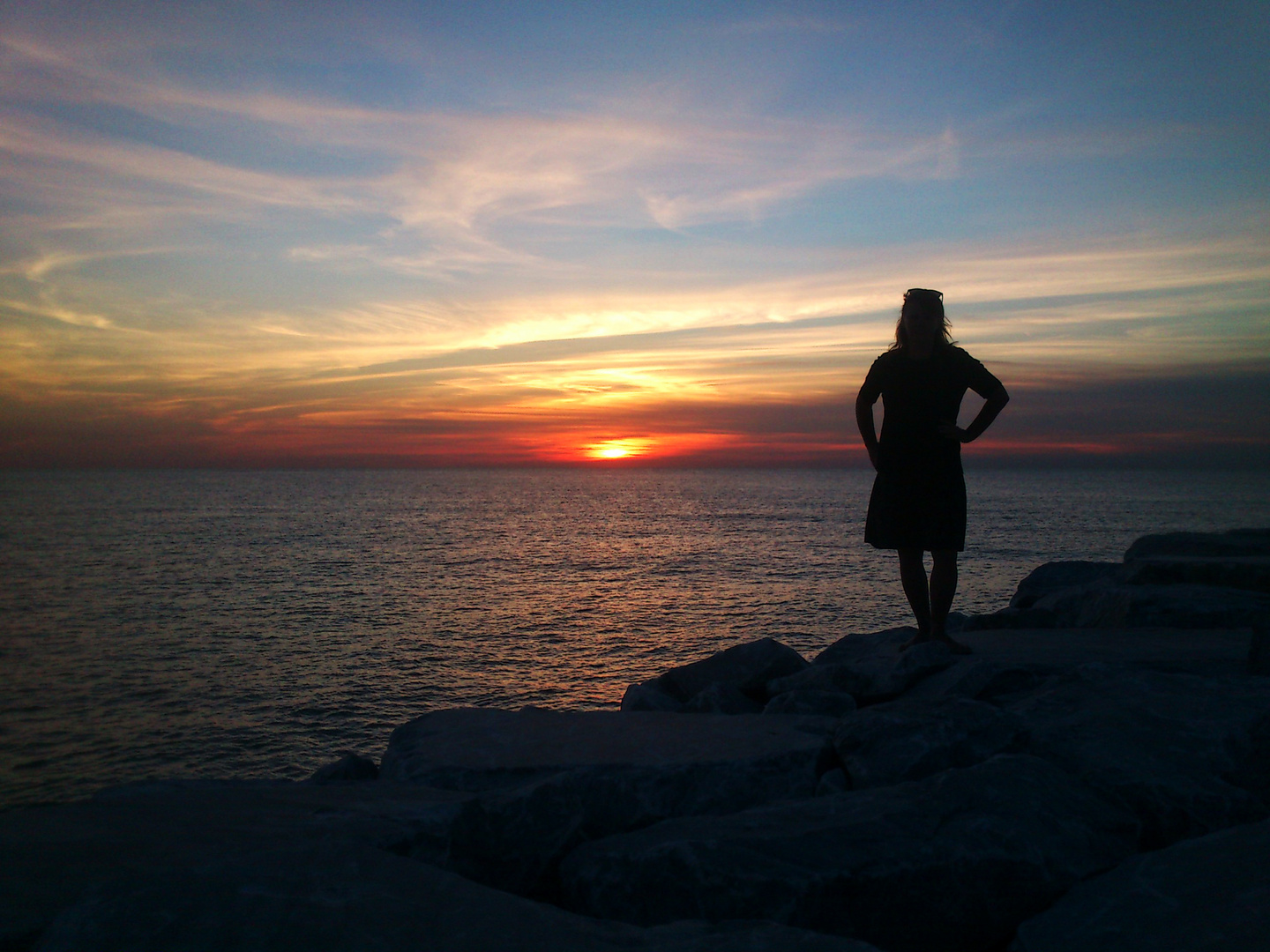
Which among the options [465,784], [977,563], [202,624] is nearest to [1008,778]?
[465,784]

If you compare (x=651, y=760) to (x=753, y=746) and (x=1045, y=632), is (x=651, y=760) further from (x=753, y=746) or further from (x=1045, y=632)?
(x=1045, y=632)

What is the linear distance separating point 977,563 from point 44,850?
3855 centimetres

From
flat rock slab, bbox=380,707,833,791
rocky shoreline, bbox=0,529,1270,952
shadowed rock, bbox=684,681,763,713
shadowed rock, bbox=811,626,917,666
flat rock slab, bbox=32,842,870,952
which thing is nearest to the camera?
flat rock slab, bbox=32,842,870,952

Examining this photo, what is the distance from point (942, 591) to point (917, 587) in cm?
22

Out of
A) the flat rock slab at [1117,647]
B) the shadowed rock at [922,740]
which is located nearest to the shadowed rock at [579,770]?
the shadowed rock at [922,740]

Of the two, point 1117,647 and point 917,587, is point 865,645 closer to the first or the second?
point 917,587

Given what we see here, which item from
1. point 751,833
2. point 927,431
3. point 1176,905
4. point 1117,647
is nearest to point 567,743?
point 751,833

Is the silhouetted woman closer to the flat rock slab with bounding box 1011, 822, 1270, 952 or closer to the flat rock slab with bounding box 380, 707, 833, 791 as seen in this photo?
the flat rock slab with bounding box 380, 707, 833, 791

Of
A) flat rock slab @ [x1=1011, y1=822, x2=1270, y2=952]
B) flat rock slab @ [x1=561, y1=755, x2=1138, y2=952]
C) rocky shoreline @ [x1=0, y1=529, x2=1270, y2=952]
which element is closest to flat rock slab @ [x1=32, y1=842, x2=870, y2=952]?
rocky shoreline @ [x1=0, y1=529, x2=1270, y2=952]

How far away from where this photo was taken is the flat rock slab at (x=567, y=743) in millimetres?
4480

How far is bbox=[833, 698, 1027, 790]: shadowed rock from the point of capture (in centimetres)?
406

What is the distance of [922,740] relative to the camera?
4.15 m

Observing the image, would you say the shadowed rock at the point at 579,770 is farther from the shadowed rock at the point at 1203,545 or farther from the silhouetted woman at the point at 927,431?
the shadowed rock at the point at 1203,545

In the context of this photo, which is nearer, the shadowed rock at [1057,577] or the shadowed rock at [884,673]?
the shadowed rock at [884,673]
